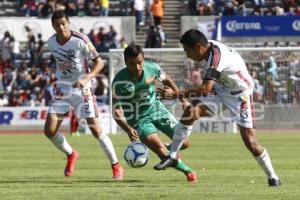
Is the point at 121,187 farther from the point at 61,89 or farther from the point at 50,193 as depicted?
the point at 61,89

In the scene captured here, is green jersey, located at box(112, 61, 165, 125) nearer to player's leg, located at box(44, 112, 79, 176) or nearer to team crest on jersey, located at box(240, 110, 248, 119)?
player's leg, located at box(44, 112, 79, 176)

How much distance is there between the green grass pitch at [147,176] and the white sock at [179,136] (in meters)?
0.50

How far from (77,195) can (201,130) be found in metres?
20.9

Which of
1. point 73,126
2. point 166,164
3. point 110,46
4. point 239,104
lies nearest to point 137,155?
point 166,164

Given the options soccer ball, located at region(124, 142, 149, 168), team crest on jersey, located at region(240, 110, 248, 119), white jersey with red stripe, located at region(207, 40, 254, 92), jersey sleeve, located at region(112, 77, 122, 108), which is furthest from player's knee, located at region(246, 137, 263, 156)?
jersey sleeve, located at region(112, 77, 122, 108)

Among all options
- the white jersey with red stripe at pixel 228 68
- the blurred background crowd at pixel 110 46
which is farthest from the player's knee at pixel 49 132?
the blurred background crowd at pixel 110 46

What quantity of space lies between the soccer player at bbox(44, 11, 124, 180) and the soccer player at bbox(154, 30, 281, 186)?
67.0 inches

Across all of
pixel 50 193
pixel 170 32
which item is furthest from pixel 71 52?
pixel 170 32

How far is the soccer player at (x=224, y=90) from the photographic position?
41.7 ft

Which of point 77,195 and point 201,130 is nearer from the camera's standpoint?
point 77,195

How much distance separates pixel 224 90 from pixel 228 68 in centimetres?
47

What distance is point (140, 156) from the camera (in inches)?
540

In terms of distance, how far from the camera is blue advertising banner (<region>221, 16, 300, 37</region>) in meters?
38.0

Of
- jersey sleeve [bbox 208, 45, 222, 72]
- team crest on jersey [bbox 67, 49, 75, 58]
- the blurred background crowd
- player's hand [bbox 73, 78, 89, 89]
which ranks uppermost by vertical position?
jersey sleeve [bbox 208, 45, 222, 72]
